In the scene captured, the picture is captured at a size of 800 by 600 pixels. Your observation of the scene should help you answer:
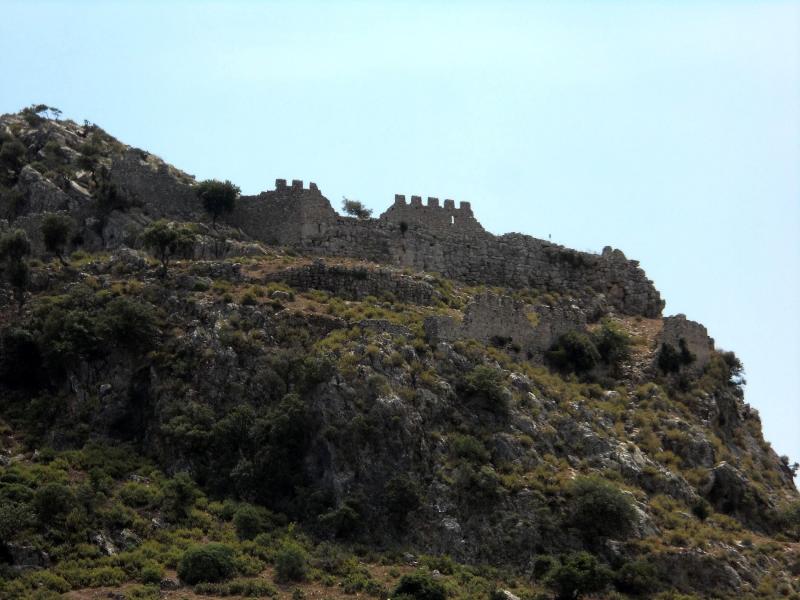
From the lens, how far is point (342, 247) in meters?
79.7

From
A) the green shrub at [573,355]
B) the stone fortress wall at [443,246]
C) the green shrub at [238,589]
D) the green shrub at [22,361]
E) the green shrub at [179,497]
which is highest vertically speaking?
the stone fortress wall at [443,246]

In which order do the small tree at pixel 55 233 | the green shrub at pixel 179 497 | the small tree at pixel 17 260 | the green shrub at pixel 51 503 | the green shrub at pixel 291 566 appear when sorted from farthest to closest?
1. the small tree at pixel 55 233
2. the small tree at pixel 17 260
3. the green shrub at pixel 179 497
4. the green shrub at pixel 51 503
5. the green shrub at pixel 291 566

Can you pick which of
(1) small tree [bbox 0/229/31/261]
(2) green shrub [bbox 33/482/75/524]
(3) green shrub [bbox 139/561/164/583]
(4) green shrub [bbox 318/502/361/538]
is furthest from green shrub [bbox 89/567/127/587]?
(1) small tree [bbox 0/229/31/261]

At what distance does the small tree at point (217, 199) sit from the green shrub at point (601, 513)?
85.2 feet

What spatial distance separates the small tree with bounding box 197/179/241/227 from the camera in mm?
80812

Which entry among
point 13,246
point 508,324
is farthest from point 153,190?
point 508,324

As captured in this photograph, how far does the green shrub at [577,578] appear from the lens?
2272 inches

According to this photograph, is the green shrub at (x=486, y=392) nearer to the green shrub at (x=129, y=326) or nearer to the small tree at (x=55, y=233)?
the green shrub at (x=129, y=326)

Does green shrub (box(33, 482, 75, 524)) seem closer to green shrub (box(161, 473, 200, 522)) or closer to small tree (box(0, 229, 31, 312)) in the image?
green shrub (box(161, 473, 200, 522))

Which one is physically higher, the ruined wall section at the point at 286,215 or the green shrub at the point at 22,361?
the ruined wall section at the point at 286,215

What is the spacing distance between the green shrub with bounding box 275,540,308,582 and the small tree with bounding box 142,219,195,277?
1743 cm

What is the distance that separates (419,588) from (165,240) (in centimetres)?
2279

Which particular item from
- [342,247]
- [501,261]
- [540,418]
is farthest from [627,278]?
[540,418]

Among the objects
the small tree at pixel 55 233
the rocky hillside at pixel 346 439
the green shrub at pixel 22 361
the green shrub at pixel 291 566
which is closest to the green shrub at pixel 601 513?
the rocky hillside at pixel 346 439
